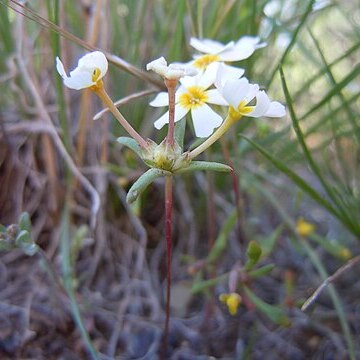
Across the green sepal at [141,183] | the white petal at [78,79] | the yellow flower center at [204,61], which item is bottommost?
the green sepal at [141,183]

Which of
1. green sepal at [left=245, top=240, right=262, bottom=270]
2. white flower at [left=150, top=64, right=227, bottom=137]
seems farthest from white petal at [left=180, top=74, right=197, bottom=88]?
green sepal at [left=245, top=240, right=262, bottom=270]

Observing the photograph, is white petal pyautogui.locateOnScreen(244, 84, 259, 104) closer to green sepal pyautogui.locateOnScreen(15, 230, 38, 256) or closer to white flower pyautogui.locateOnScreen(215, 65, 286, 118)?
white flower pyautogui.locateOnScreen(215, 65, 286, 118)

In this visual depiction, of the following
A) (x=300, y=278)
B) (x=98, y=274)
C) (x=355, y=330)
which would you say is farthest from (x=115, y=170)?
(x=355, y=330)

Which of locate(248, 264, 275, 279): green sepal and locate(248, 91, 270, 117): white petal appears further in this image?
locate(248, 264, 275, 279): green sepal

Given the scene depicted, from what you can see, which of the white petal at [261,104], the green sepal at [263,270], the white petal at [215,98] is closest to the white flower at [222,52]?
the white petal at [215,98]

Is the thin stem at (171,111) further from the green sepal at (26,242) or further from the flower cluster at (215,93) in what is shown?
the green sepal at (26,242)

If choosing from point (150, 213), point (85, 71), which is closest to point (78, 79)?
point (85, 71)

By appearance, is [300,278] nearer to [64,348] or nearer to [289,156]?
[289,156]
